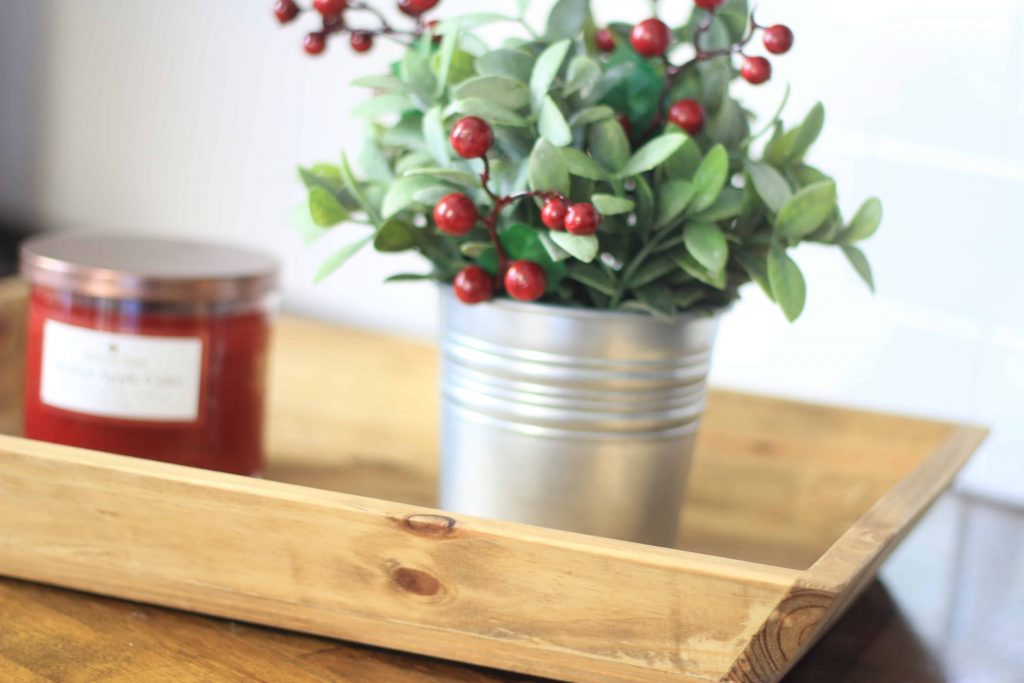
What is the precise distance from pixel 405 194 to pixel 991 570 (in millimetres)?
412

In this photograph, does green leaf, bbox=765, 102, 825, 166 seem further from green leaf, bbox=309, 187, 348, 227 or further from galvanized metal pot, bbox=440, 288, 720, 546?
green leaf, bbox=309, 187, 348, 227

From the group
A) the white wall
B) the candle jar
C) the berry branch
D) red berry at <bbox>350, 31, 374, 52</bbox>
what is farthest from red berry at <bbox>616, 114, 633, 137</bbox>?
the white wall

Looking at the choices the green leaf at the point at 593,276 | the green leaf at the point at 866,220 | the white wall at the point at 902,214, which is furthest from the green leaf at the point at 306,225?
the white wall at the point at 902,214

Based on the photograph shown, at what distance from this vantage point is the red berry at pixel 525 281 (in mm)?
474

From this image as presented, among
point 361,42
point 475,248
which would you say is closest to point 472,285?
point 475,248

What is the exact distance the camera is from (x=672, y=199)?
1.60 ft

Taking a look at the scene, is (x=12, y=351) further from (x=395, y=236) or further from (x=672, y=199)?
(x=672, y=199)

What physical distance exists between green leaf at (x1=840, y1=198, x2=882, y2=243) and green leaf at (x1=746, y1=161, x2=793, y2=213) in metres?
0.03

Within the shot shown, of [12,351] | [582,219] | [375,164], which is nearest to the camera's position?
[582,219]

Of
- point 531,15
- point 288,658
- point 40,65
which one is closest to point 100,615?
point 288,658

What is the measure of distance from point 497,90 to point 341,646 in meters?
0.23

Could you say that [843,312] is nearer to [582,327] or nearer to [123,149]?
[582,327]

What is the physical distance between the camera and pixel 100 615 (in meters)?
0.48

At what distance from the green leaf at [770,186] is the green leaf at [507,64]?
0.33 ft
